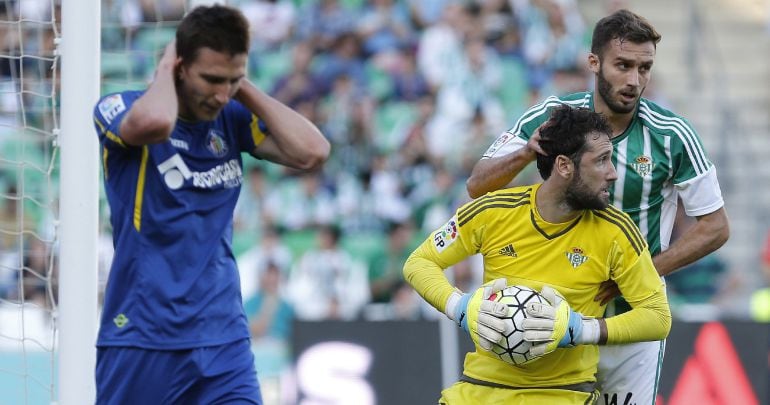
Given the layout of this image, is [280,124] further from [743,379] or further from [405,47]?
[405,47]

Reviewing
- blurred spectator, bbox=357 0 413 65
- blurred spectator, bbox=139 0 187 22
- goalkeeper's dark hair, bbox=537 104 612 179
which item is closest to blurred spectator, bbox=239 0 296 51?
blurred spectator, bbox=357 0 413 65

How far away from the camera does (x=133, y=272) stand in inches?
186

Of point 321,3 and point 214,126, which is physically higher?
point 321,3

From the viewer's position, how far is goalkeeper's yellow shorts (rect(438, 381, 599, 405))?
5.11m

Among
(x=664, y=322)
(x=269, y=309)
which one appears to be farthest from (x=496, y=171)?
(x=269, y=309)

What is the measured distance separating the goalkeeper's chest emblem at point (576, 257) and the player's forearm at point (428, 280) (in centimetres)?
50

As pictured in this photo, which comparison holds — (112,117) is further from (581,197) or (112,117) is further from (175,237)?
(581,197)

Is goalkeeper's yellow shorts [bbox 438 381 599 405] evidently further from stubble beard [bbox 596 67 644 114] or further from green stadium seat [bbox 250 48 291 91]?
green stadium seat [bbox 250 48 291 91]

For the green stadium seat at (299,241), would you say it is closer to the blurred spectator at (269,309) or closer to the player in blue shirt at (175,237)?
the blurred spectator at (269,309)

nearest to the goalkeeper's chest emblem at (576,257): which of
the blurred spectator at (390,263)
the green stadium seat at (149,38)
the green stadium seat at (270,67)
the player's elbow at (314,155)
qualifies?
the player's elbow at (314,155)

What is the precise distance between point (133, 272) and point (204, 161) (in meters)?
0.49

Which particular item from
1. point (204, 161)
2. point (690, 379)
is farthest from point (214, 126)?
point (690, 379)

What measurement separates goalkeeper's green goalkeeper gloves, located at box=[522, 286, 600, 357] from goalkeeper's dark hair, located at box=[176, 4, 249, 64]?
1.46 m

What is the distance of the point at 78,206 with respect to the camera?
5914mm
